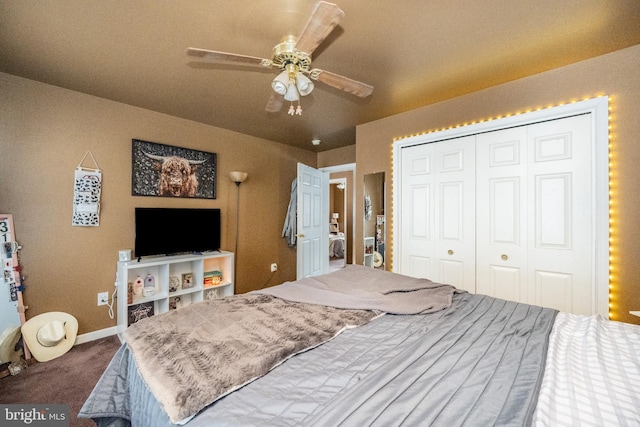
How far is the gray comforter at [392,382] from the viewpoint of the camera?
71 centimetres

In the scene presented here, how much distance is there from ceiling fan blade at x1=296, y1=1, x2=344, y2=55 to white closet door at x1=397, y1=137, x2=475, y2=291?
1.85m

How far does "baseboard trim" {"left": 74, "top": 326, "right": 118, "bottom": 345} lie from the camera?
8.32 ft

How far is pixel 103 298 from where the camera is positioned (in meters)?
2.68

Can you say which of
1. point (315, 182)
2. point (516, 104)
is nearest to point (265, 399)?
point (516, 104)

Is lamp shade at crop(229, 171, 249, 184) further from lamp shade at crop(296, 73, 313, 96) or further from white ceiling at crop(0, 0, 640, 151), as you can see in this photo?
lamp shade at crop(296, 73, 313, 96)

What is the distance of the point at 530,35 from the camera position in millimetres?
1728

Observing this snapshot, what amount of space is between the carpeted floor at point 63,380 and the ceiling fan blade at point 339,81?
8.16 feet

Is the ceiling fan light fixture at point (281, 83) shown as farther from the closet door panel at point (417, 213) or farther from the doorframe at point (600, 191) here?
the doorframe at point (600, 191)

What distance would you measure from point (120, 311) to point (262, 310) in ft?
6.98

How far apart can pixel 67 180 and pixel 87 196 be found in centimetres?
20

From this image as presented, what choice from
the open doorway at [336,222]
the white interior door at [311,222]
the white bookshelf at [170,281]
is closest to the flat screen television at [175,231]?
the white bookshelf at [170,281]

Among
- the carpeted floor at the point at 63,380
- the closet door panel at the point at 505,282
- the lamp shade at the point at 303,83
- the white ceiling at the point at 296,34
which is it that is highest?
the white ceiling at the point at 296,34

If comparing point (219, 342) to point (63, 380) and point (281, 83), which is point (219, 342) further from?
point (63, 380)

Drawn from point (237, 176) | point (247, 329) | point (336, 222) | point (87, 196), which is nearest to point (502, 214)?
point (247, 329)
